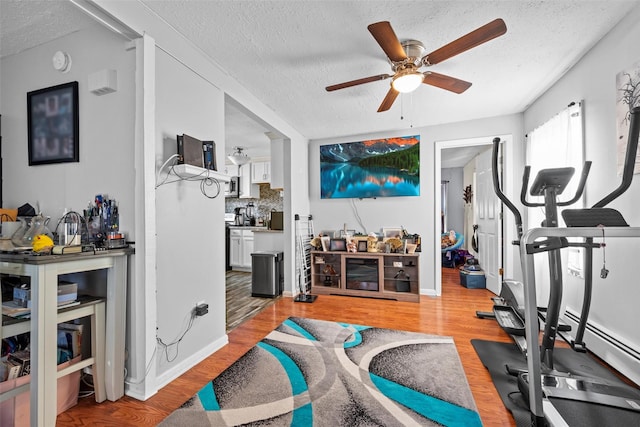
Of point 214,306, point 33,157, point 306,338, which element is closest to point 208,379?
point 214,306

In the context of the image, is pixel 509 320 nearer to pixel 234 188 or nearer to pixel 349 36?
pixel 349 36

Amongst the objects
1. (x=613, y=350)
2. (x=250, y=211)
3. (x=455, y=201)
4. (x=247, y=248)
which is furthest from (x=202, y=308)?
(x=455, y=201)

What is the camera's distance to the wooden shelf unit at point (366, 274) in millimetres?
3621

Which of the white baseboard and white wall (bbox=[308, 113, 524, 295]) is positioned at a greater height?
white wall (bbox=[308, 113, 524, 295])

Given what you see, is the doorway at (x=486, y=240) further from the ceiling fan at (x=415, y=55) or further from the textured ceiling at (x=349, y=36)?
the ceiling fan at (x=415, y=55)

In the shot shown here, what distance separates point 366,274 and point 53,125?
3614mm

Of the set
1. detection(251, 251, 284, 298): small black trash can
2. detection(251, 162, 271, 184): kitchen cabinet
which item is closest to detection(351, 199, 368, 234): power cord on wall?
detection(251, 251, 284, 298): small black trash can

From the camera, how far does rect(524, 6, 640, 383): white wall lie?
1.78m

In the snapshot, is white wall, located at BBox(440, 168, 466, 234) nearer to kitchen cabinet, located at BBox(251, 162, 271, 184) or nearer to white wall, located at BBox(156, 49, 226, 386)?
kitchen cabinet, located at BBox(251, 162, 271, 184)

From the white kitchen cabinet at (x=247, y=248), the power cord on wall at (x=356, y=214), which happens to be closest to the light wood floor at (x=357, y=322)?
the power cord on wall at (x=356, y=214)

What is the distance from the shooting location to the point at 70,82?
6.23 ft

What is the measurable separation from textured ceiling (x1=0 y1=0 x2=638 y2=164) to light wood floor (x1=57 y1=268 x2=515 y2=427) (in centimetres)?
247

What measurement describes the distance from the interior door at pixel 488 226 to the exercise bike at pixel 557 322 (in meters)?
1.88

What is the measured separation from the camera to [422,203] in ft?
13.0
